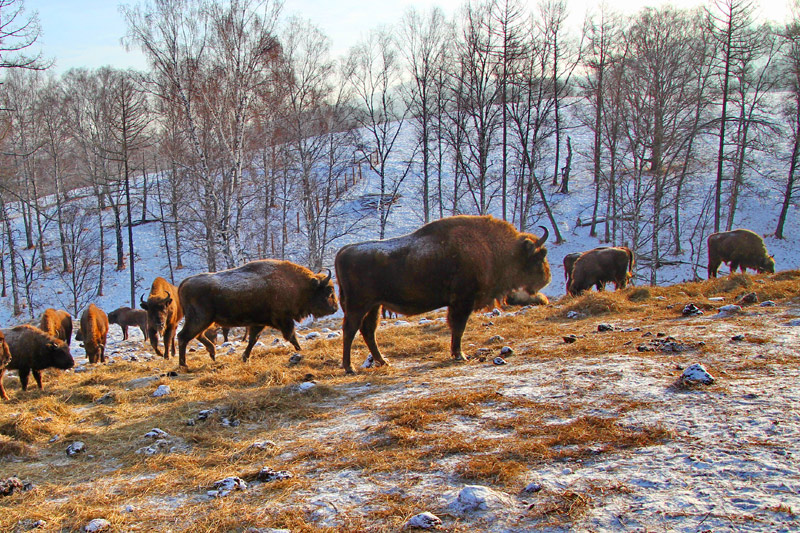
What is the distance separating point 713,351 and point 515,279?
3.42 metres

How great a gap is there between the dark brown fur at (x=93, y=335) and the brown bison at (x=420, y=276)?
9.54 metres

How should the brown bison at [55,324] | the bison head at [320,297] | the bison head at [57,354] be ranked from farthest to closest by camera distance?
the brown bison at [55,324]
the bison head at [320,297]
the bison head at [57,354]

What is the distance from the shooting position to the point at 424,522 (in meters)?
2.95

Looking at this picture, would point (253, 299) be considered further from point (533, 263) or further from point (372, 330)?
point (533, 263)

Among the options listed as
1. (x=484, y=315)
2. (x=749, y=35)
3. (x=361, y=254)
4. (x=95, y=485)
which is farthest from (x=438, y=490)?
(x=749, y=35)

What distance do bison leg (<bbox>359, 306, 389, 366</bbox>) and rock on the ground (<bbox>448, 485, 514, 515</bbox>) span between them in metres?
5.18

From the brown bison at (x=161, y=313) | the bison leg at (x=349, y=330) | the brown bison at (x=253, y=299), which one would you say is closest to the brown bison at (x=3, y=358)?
the brown bison at (x=253, y=299)

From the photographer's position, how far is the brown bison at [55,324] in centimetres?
1256

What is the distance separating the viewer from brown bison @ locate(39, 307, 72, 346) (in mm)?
12562

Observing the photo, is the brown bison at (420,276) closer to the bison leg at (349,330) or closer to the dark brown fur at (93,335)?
the bison leg at (349,330)

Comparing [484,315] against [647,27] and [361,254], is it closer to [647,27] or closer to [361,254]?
[361,254]

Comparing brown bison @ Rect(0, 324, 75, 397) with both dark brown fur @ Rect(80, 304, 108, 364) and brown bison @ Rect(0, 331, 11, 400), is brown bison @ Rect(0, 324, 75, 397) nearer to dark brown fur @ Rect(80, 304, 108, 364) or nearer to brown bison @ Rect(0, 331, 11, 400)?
brown bison @ Rect(0, 331, 11, 400)

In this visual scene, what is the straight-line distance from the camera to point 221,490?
12.3 feet

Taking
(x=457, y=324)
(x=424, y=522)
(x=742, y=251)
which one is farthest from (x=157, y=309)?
(x=742, y=251)
